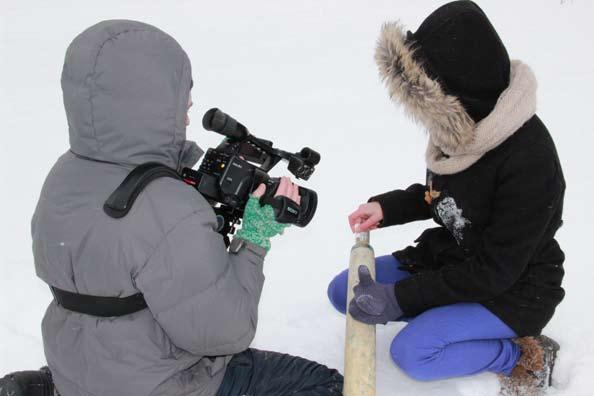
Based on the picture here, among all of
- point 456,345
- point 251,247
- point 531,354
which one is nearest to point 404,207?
point 456,345

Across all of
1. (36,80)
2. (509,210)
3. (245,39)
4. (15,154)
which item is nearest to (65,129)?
(15,154)

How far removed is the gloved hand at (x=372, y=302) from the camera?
5.18 ft

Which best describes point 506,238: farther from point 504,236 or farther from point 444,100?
point 444,100

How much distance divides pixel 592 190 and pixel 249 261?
Result: 2496 millimetres

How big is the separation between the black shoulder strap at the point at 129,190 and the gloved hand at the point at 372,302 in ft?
2.48

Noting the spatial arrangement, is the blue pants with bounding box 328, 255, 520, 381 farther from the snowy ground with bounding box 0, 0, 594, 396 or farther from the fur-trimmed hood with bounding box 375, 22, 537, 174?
the fur-trimmed hood with bounding box 375, 22, 537, 174

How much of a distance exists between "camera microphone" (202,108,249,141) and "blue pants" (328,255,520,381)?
34.6 inches

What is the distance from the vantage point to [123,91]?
3.60 feet

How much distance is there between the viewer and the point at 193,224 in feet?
3.67

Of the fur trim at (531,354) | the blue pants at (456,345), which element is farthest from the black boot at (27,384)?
the fur trim at (531,354)

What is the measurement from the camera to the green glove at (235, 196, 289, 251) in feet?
4.40

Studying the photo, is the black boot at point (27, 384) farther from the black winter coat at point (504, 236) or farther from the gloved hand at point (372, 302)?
the black winter coat at point (504, 236)

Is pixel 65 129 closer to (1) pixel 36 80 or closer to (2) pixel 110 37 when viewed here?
(1) pixel 36 80

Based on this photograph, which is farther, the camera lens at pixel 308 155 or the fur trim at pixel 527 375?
the fur trim at pixel 527 375
